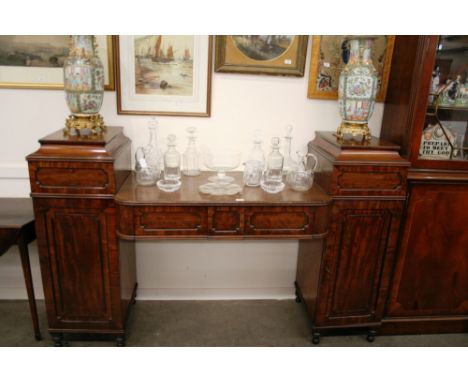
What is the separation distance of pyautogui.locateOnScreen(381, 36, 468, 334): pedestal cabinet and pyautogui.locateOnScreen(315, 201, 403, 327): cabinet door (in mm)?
104

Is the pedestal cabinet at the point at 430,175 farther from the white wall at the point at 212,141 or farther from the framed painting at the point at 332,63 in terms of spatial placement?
the white wall at the point at 212,141

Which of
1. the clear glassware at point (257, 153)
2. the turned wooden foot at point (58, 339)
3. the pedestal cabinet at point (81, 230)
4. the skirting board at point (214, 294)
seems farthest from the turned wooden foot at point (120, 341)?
the clear glassware at point (257, 153)

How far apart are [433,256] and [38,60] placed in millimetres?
2550

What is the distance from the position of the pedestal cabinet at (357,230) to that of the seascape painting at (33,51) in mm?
1583

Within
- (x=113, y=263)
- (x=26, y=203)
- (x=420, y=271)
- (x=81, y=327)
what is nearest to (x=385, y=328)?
(x=420, y=271)

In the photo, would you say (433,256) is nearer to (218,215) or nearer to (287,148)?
(287,148)

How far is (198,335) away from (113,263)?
741 mm

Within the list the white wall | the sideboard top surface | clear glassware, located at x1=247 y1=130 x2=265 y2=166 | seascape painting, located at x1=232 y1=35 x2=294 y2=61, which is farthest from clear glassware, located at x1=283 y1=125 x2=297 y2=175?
seascape painting, located at x1=232 y1=35 x2=294 y2=61

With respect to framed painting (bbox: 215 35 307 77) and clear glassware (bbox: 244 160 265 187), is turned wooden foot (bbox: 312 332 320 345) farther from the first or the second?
framed painting (bbox: 215 35 307 77)

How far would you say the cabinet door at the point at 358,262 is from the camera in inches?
73.6

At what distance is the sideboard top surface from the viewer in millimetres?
1707

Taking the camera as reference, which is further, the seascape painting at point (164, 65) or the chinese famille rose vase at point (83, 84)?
the seascape painting at point (164, 65)

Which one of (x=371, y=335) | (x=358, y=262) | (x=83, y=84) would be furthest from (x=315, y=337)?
(x=83, y=84)

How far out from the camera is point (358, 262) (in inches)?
77.2
